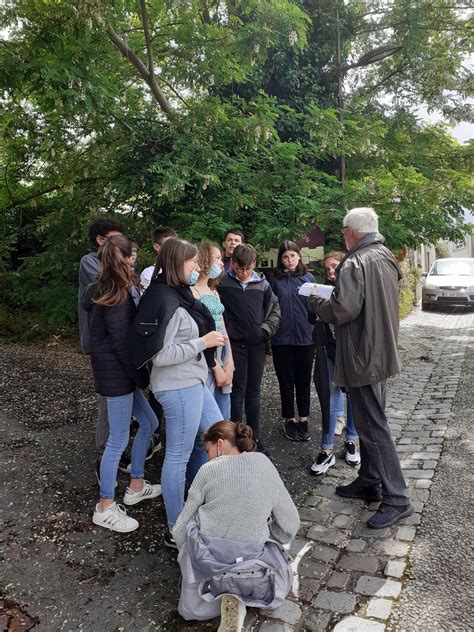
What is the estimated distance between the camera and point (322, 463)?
430 cm

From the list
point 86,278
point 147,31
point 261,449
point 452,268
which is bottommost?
point 261,449

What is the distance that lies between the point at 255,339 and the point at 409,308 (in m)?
12.0

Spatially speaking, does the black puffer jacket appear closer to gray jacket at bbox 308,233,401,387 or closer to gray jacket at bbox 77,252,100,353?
gray jacket at bbox 77,252,100,353

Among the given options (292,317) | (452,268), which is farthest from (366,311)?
(452,268)

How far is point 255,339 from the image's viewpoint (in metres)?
4.42

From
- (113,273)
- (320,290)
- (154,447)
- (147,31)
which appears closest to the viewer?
(113,273)

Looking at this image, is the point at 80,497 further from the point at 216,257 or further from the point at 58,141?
the point at 58,141

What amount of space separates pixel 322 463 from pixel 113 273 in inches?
95.8

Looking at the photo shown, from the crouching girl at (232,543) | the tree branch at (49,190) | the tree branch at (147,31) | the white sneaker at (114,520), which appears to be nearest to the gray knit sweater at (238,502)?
the crouching girl at (232,543)

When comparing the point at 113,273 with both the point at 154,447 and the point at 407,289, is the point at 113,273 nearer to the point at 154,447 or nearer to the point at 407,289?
the point at 154,447

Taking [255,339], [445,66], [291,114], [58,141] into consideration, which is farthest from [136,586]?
[445,66]

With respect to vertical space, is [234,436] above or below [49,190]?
below

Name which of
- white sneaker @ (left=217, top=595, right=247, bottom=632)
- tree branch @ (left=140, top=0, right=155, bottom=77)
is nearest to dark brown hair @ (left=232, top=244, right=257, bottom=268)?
white sneaker @ (left=217, top=595, right=247, bottom=632)

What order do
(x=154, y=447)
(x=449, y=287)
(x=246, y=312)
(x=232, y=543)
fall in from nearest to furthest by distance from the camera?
(x=232, y=543) < (x=246, y=312) < (x=154, y=447) < (x=449, y=287)
